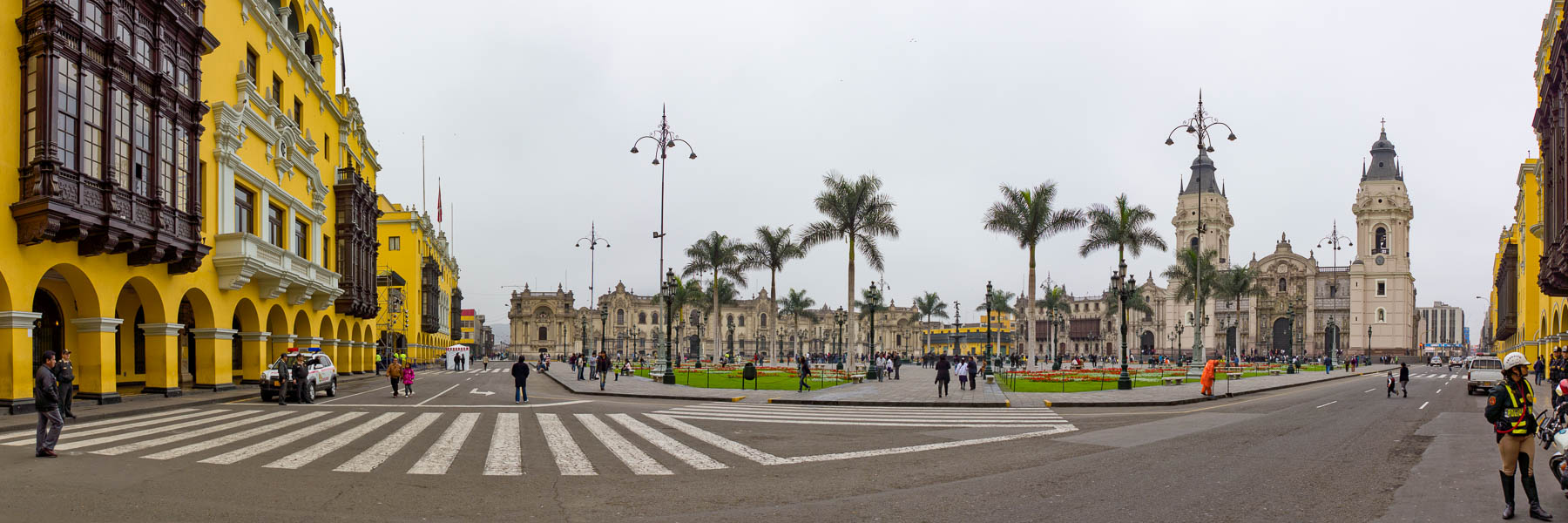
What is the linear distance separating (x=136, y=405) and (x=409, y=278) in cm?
4710

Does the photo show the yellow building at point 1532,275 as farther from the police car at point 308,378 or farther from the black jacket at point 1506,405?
the police car at point 308,378

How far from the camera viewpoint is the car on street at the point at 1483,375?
31.1m

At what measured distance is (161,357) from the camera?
24797 mm

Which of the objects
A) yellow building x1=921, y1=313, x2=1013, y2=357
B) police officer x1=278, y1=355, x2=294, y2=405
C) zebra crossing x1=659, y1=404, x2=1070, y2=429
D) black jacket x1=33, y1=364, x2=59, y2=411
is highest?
black jacket x1=33, y1=364, x2=59, y2=411

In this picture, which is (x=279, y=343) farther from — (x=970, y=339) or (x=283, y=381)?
(x=970, y=339)

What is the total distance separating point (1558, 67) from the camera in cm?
3123

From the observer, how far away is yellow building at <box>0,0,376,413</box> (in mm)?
18703

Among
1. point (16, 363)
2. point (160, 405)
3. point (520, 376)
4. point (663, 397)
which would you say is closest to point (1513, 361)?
point (520, 376)

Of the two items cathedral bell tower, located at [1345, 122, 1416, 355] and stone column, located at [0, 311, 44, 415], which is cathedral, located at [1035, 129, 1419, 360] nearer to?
cathedral bell tower, located at [1345, 122, 1416, 355]

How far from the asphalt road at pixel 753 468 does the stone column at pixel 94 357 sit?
11.2ft

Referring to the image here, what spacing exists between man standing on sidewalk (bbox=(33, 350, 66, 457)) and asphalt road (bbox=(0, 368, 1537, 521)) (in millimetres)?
216

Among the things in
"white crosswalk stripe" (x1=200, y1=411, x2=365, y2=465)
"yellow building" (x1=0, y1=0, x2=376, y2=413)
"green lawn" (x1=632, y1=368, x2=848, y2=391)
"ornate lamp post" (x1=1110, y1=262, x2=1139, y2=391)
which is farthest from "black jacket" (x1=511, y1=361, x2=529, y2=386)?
"ornate lamp post" (x1=1110, y1=262, x2=1139, y2=391)

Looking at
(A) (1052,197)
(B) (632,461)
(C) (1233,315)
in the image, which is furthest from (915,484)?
(C) (1233,315)

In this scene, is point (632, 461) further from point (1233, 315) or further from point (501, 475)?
point (1233, 315)
